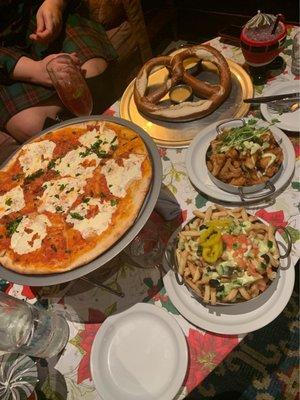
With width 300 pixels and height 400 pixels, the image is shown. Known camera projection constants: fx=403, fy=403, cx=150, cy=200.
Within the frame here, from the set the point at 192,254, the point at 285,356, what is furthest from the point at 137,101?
the point at 285,356

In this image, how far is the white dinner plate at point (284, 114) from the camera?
1616 mm

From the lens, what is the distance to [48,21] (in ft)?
8.08

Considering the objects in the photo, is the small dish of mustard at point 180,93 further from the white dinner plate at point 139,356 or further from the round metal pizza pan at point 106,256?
the white dinner plate at point 139,356

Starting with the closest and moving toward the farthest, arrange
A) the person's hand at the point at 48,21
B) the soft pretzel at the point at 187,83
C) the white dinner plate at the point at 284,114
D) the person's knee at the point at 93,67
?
the white dinner plate at the point at 284,114
the soft pretzel at the point at 187,83
the person's hand at the point at 48,21
the person's knee at the point at 93,67

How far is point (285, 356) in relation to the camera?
1869 millimetres

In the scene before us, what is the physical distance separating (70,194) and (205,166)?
54cm

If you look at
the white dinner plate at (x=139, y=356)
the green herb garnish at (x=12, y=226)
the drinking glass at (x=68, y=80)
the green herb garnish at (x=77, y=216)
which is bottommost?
the white dinner plate at (x=139, y=356)

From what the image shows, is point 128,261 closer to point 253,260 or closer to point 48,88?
point 253,260

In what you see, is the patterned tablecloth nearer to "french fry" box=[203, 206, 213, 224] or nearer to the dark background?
"french fry" box=[203, 206, 213, 224]

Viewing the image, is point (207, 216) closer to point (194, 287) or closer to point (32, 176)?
point (194, 287)

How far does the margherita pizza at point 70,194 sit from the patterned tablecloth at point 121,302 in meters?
0.18

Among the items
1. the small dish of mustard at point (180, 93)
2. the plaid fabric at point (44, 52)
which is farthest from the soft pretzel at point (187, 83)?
the plaid fabric at point (44, 52)

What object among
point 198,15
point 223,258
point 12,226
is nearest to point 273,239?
point 223,258

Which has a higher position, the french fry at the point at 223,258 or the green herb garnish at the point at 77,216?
the green herb garnish at the point at 77,216
